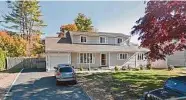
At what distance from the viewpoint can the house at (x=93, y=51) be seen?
114 feet

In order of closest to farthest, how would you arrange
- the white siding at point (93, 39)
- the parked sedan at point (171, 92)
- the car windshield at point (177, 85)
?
1. the parked sedan at point (171, 92)
2. the car windshield at point (177, 85)
3. the white siding at point (93, 39)

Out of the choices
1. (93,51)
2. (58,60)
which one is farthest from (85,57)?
(58,60)

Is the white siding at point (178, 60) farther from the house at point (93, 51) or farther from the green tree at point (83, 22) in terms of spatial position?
the green tree at point (83, 22)

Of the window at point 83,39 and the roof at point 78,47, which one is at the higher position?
the window at point 83,39

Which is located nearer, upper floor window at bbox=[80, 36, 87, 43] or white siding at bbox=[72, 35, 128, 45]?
white siding at bbox=[72, 35, 128, 45]

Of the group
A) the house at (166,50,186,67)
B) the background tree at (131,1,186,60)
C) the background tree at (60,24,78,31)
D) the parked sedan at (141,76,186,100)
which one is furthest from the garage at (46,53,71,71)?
the background tree at (60,24,78,31)

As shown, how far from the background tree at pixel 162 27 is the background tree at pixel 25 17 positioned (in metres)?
50.1

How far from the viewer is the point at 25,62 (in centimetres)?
3897

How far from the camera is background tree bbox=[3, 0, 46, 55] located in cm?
6431

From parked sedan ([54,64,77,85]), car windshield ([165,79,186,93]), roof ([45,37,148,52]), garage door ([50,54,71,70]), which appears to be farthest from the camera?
roof ([45,37,148,52])

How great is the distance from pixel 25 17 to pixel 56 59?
3527 cm

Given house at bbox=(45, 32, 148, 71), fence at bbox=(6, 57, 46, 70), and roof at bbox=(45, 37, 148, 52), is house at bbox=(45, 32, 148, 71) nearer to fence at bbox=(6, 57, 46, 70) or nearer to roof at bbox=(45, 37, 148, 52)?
roof at bbox=(45, 37, 148, 52)

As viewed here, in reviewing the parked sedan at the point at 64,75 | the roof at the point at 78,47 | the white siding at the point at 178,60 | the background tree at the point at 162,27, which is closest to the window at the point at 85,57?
the roof at the point at 78,47

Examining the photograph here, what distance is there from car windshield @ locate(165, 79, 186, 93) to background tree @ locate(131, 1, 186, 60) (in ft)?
14.7
